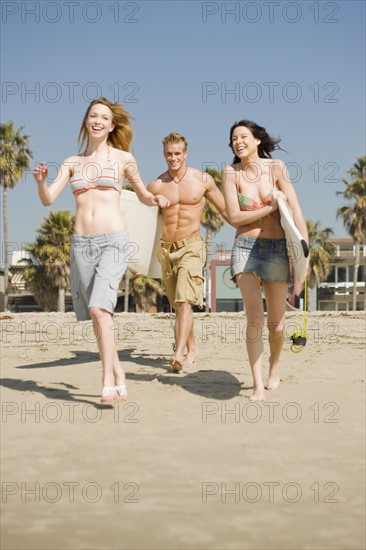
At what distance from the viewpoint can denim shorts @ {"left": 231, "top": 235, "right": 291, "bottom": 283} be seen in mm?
6113

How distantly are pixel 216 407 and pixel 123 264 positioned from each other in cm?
131

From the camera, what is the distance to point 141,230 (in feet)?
25.1

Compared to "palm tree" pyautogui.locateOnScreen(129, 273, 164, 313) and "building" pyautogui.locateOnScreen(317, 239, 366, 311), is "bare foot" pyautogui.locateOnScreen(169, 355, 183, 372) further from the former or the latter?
"building" pyautogui.locateOnScreen(317, 239, 366, 311)

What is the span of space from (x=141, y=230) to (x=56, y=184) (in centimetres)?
181

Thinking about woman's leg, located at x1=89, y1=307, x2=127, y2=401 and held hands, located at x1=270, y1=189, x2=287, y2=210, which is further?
held hands, located at x1=270, y1=189, x2=287, y2=210

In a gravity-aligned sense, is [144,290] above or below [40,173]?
below

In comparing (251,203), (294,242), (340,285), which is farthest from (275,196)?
(340,285)

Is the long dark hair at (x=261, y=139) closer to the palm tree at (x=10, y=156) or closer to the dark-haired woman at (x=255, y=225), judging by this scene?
the dark-haired woman at (x=255, y=225)

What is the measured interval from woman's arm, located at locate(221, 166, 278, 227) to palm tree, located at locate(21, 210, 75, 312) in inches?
1509

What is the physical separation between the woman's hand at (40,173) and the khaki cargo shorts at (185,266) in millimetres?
2134

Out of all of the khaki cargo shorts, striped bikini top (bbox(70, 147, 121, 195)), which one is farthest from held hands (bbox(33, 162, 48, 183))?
the khaki cargo shorts

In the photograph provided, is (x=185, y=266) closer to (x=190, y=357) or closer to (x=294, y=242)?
(x=190, y=357)

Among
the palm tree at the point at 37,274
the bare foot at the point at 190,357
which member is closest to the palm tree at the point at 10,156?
the palm tree at the point at 37,274

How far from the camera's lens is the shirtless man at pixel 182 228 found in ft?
24.1
